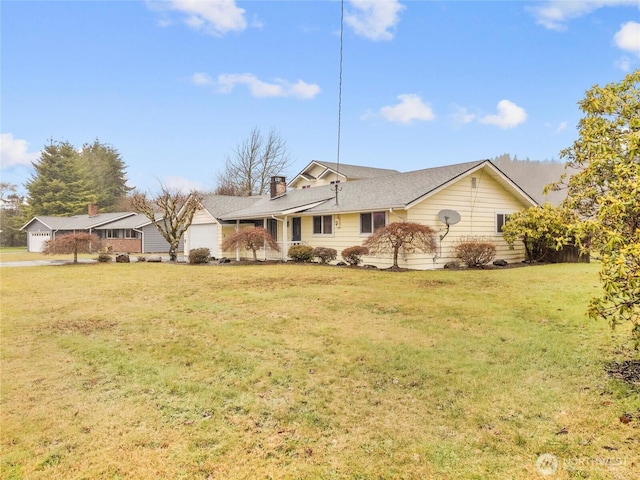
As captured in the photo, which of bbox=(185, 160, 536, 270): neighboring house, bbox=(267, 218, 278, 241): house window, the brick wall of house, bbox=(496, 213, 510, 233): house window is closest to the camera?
bbox=(185, 160, 536, 270): neighboring house

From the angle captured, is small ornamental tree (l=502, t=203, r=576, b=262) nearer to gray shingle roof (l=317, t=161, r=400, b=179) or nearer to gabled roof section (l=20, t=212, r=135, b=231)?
gray shingle roof (l=317, t=161, r=400, b=179)

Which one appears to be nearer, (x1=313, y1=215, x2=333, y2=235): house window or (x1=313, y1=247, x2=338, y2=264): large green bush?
(x1=313, y1=247, x2=338, y2=264): large green bush

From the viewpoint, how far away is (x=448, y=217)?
1655cm

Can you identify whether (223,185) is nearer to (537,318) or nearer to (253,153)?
(253,153)

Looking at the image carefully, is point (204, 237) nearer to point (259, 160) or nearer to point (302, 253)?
point (302, 253)

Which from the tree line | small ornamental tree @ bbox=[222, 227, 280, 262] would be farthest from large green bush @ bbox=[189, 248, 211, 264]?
the tree line

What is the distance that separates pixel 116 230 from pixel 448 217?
33.3 metres

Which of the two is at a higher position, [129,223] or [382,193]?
[129,223]

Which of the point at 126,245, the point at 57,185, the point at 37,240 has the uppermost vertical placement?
the point at 57,185

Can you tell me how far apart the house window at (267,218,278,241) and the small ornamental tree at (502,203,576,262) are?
1202 cm

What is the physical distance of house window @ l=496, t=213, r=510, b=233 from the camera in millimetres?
18688

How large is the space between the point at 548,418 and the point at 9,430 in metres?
5.17

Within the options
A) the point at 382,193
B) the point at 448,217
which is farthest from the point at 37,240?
the point at 448,217

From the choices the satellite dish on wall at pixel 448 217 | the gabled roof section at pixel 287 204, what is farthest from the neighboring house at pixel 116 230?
the satellite dish on wall at pixel 448 217
